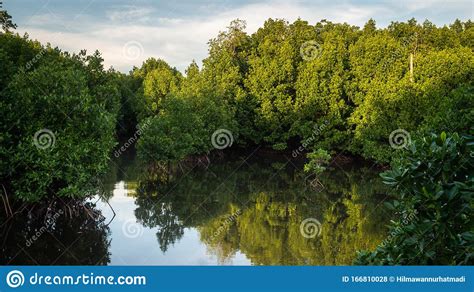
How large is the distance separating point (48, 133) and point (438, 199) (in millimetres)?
13981

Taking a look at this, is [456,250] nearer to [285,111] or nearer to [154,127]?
[154,127]

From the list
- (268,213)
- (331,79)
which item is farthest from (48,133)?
(331,79)

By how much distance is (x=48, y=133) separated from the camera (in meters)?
Result: 15.1

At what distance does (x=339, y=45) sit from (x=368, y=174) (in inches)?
550

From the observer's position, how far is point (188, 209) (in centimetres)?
1983

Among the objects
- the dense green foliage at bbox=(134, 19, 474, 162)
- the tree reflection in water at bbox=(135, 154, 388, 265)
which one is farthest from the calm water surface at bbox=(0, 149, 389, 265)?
the dense green foliage at bbox=(134, 19, 474, 162)

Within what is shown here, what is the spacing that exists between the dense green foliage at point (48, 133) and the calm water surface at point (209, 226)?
64.7 inches

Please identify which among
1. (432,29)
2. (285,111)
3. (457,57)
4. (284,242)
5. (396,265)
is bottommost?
(284,242)

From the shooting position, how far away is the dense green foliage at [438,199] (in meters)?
3.62

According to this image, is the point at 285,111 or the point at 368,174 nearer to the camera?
the point at 368,174

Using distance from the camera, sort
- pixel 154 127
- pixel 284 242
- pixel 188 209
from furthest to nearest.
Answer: pixel 154 127 → pixel 188 209 → pixel 284 242

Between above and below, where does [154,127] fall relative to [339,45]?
below

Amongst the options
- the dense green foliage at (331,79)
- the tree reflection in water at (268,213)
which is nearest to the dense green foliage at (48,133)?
the tree reflection in water at (268,213)

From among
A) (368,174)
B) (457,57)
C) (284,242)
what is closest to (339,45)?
(457,57)
